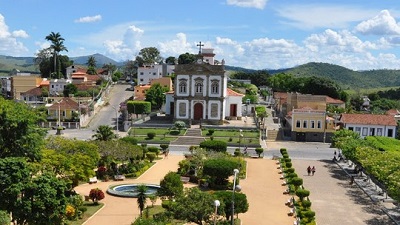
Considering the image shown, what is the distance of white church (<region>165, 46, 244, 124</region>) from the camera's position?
75188 mm

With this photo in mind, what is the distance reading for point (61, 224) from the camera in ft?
85.2

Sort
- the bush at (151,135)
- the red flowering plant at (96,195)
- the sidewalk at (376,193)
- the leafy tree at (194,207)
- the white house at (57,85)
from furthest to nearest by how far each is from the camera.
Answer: the white house at (57,85) < the bush at (151,135) < the sidewalk at (376,193) < the red flowering plant at (96,195) < the leafy tree at (194,207)

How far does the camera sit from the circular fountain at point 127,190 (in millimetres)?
34969

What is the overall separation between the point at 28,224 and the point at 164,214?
22.6 ft

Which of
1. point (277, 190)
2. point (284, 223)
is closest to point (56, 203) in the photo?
point (284, 223)

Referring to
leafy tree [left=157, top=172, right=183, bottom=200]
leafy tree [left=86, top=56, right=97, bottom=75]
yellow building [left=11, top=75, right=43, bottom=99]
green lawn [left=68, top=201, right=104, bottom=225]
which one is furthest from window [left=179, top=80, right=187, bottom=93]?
leafy tree [left=86, top=56, right=97, bottom=75]

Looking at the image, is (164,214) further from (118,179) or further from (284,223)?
(118,179)

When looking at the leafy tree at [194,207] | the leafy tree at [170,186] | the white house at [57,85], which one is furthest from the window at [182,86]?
the leafy tree at [194,207]

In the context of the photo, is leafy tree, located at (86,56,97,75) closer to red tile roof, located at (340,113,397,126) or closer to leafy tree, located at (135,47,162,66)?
leafy tree, located at (135,47,162,66)

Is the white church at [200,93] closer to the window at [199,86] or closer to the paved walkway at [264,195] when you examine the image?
the window at [199,86]

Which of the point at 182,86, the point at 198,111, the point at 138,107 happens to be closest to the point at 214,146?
the point at 198,111

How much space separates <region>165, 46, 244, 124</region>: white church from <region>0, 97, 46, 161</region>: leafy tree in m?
42.8

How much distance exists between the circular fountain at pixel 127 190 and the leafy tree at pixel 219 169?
172 inches

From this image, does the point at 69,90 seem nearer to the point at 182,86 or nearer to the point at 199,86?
the point at 182,86
